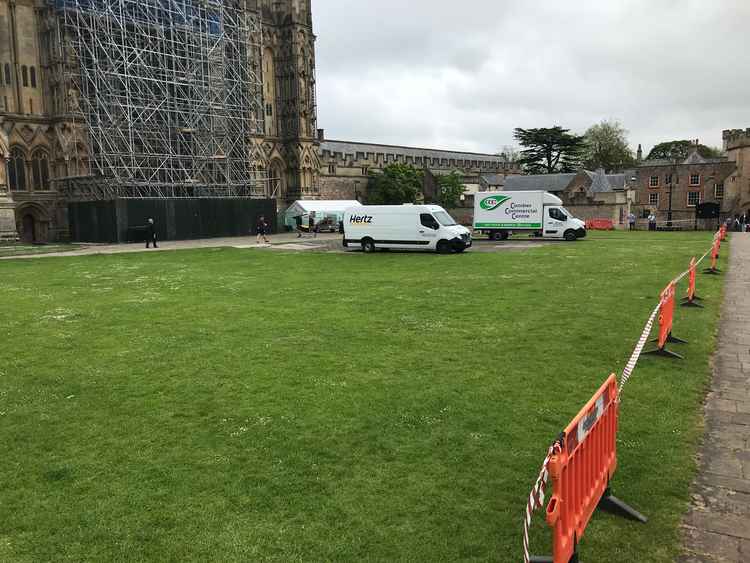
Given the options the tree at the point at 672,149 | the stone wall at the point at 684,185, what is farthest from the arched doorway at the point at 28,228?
the tree at the point at 672,149

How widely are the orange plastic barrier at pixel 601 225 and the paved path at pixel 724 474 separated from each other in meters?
42.5

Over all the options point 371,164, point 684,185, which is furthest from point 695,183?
point 371,164

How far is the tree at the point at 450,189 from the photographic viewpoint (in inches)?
2876

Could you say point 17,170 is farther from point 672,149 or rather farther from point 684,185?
point 672,149

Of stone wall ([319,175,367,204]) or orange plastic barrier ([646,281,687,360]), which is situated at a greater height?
stone wall ([319,175,367,204])

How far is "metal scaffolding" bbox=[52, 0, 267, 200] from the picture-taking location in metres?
40.2

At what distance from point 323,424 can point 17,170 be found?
46.3 meters

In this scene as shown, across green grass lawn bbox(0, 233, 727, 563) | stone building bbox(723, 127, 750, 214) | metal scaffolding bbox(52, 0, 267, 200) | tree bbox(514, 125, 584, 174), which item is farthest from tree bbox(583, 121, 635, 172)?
green grass lawn bbox(0, 233, 727, 563)

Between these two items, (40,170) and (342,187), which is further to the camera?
(342,187)

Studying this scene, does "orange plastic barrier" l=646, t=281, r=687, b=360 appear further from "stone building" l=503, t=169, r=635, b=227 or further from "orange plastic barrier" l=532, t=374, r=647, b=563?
"stone building" l=503, t=169, r=635, b=227

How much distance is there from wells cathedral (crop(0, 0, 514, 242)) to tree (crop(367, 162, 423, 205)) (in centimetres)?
2012

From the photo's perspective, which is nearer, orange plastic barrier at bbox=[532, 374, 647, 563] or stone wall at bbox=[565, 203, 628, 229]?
orange plastic barrier at bbox=[532, 374, 647, 563]

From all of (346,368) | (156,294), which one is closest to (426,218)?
(156,294)

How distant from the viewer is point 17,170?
42.8m
